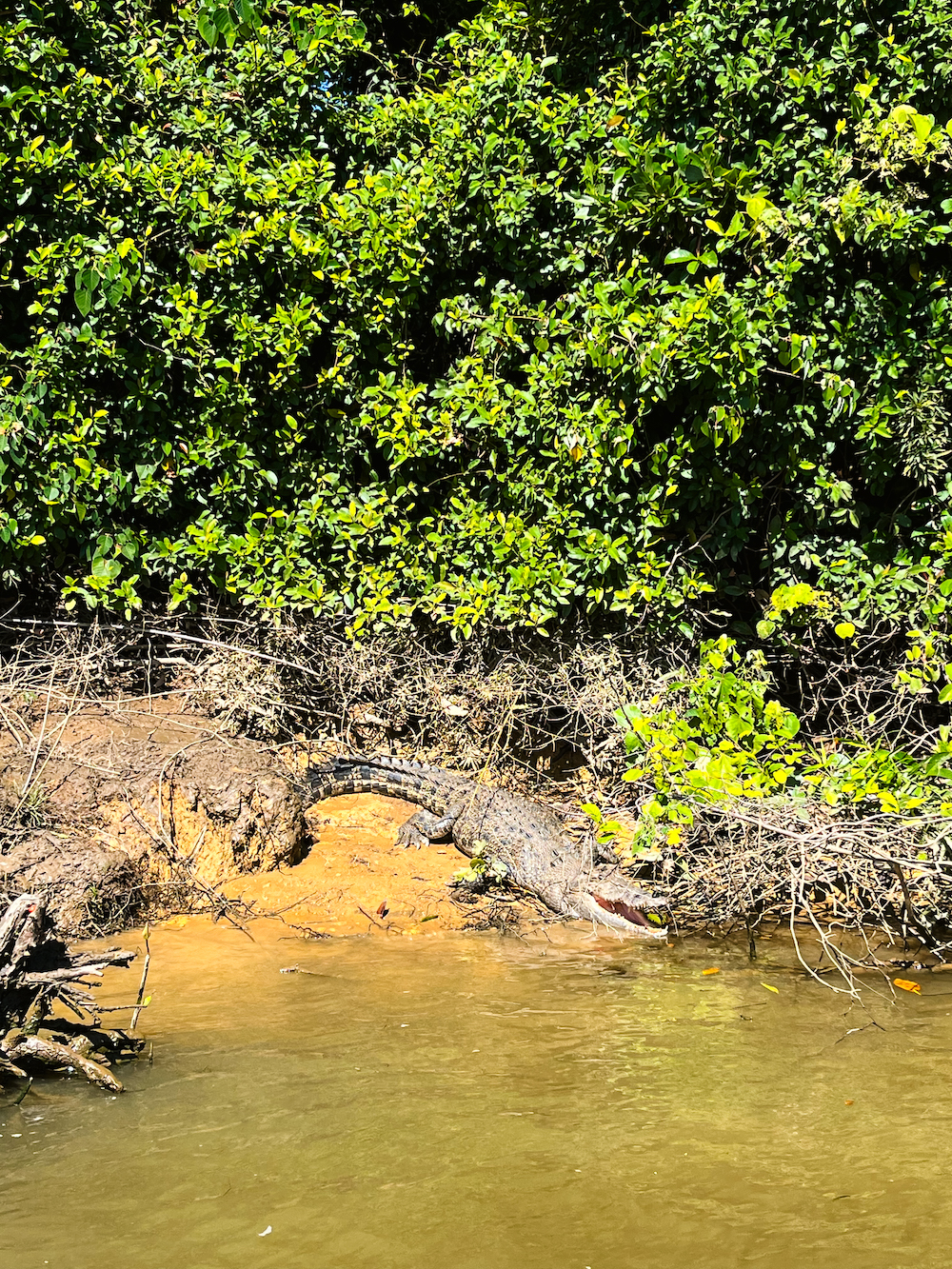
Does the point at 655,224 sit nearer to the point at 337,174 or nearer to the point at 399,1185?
the point at 337,174

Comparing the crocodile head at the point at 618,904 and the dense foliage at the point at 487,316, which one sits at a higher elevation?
the dense foliage at the point at 487,316

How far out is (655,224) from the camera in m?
5.74

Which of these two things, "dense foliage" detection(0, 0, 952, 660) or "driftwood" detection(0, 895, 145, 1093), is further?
"dense foliage" detection(0, 0, 952, 660)

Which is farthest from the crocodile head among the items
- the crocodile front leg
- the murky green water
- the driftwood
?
the driftwood

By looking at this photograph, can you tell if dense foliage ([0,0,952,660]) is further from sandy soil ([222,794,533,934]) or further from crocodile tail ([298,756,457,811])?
sandy soil ([222,794,533,934])

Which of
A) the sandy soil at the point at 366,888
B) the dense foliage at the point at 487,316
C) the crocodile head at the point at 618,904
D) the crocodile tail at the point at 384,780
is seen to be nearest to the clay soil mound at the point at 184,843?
the sandy soil at the point at 366,888

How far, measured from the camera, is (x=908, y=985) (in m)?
4.59

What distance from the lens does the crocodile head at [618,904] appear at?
536 centimetres

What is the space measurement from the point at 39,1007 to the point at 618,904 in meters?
2.88

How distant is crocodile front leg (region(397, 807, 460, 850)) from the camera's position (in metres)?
6.23

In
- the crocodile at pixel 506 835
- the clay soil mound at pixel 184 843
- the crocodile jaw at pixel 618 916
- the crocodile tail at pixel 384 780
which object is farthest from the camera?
the crocodile tail at pixel 384 780

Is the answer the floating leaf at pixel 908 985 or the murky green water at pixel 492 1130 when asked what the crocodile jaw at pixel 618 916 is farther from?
the floating leaf at pixel 908 985

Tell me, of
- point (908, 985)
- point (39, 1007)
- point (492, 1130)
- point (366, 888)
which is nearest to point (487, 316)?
point (366, 888)

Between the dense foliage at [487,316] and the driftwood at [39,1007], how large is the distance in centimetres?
293
